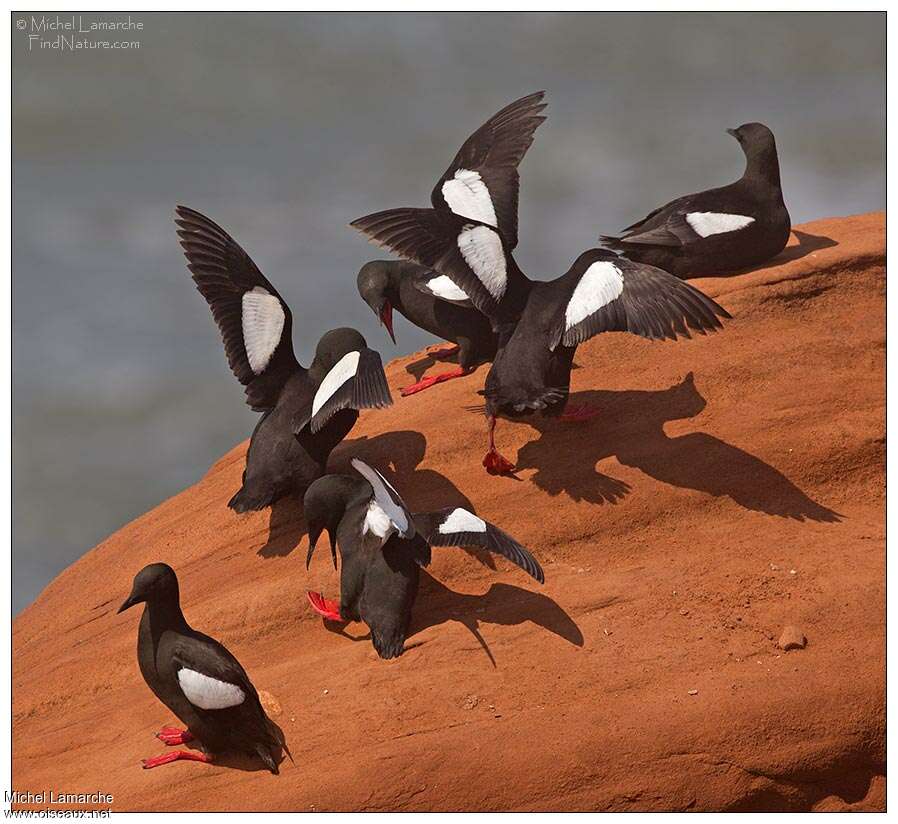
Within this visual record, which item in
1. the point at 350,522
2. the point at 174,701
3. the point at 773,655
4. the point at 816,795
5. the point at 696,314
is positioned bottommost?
the point at 816,795

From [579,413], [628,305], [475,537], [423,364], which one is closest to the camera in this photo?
[475,537]

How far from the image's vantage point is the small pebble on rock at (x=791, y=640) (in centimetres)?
1099

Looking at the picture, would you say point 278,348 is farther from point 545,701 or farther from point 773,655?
point 773,655

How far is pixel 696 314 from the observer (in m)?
12.2

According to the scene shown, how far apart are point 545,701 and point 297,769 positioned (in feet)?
6.41

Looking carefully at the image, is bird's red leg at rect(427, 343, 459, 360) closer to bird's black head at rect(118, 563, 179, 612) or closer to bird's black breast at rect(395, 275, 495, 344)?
bird's black breast at rect(395, 275, 495, 344)

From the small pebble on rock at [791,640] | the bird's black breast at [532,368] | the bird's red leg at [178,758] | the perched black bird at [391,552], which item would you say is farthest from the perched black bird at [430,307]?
the bird's red leg at [178,758]

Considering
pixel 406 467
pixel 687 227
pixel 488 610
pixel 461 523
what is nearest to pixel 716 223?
pixel 687 227

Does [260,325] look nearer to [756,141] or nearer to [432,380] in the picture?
[432,380]

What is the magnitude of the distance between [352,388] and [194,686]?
312 cm

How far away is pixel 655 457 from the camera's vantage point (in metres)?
12.9

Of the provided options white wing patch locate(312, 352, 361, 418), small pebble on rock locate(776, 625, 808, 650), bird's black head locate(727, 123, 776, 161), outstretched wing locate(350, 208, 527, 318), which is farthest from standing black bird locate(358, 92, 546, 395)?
small pebble on rock locate(776, 625, 808, 650)

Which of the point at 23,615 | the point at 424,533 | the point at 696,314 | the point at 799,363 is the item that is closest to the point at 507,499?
the point at 424,533

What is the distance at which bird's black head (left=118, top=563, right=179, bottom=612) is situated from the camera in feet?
34.8
